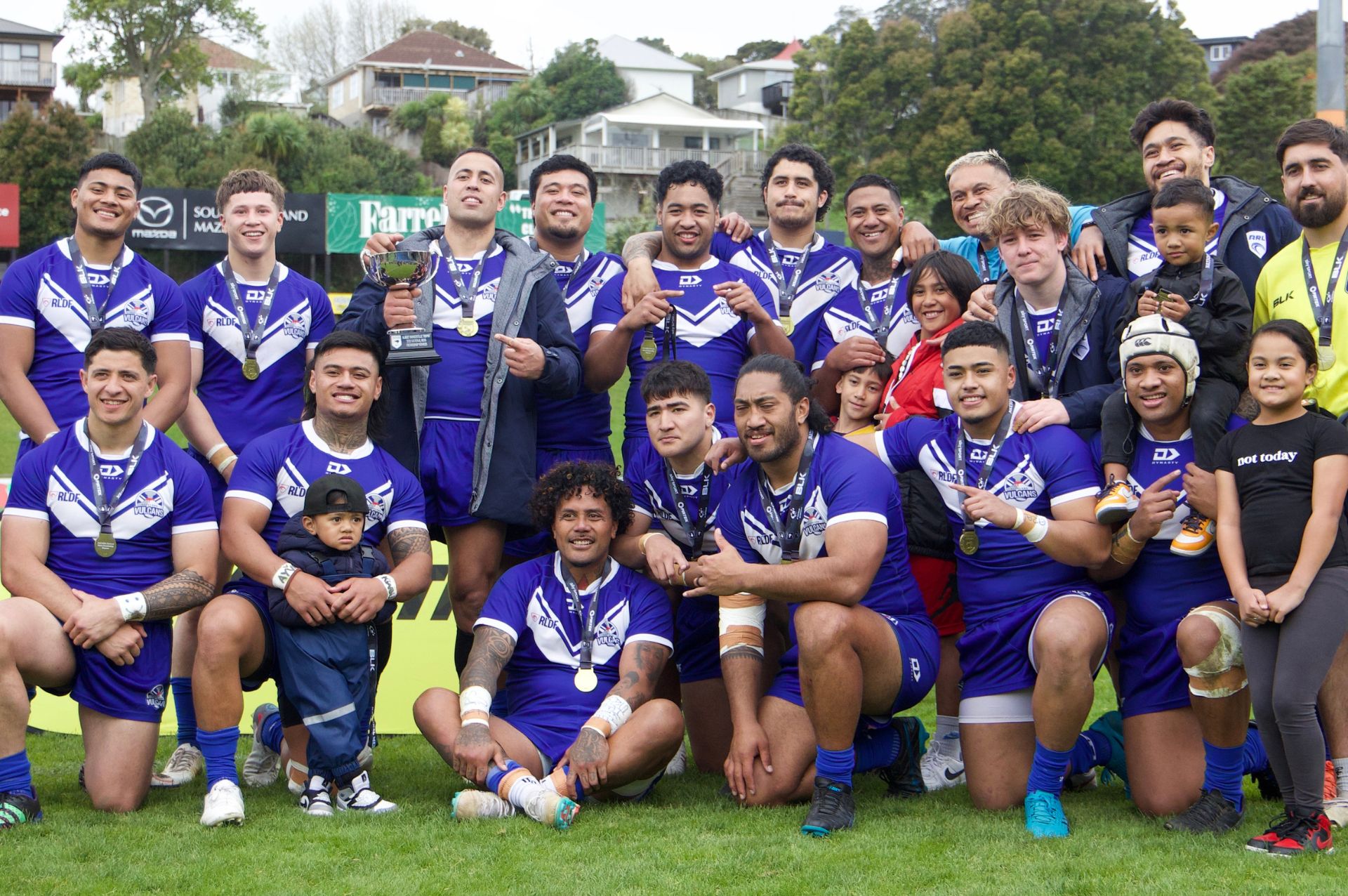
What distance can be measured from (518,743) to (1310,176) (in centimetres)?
390

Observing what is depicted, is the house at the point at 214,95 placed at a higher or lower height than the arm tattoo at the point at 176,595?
higher

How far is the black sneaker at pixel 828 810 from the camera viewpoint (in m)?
4.88

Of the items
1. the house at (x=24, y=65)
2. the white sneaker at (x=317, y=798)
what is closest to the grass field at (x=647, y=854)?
the white sneaker at (x=317, y=798)

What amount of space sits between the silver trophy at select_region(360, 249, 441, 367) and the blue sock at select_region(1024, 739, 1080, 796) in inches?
117

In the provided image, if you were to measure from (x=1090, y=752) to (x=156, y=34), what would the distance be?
205 ft

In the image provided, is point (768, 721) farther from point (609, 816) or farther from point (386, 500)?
point (386, 500)

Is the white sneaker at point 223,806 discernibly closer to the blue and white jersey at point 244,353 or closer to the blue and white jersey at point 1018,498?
the blue and white jersey at point 244,353

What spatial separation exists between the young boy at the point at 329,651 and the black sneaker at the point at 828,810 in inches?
65.3

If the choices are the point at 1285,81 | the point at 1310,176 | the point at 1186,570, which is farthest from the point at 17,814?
the point at 1285,81

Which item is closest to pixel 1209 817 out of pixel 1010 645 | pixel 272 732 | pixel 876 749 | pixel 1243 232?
pixel 1010 645

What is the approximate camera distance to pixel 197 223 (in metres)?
34.4

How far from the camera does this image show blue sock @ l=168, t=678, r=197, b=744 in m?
6.12

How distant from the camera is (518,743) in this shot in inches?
211

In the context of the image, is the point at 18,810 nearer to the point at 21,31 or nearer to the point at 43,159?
the point at 43,159
